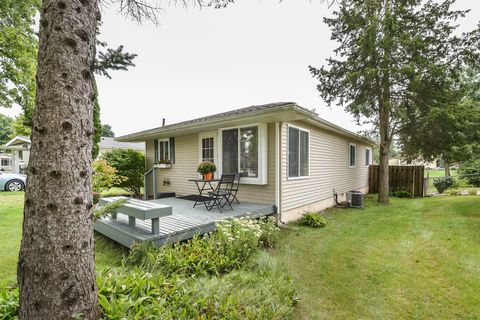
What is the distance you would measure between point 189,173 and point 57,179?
6654 mm

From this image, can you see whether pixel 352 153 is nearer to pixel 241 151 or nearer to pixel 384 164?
pixel 384 164

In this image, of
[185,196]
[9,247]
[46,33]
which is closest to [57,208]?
[46,33]

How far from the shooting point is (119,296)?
207 centimetres

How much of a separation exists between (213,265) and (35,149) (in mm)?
2474

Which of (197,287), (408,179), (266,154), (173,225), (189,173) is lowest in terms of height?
(197,287)

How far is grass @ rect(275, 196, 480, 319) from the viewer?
2.68 metres

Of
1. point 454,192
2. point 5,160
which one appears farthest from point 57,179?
point 5,160

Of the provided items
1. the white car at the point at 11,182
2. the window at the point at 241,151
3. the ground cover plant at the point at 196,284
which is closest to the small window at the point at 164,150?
the window at the point at 241,151

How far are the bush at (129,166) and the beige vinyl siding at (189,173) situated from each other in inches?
38.3

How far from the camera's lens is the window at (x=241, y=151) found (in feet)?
19.6

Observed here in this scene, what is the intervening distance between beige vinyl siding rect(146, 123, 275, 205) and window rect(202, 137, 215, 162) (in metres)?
0.38

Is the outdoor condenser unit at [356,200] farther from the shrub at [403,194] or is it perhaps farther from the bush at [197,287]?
the bush at [197,287]

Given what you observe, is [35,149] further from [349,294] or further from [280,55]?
[280,55]

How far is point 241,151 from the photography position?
619 centimetres
